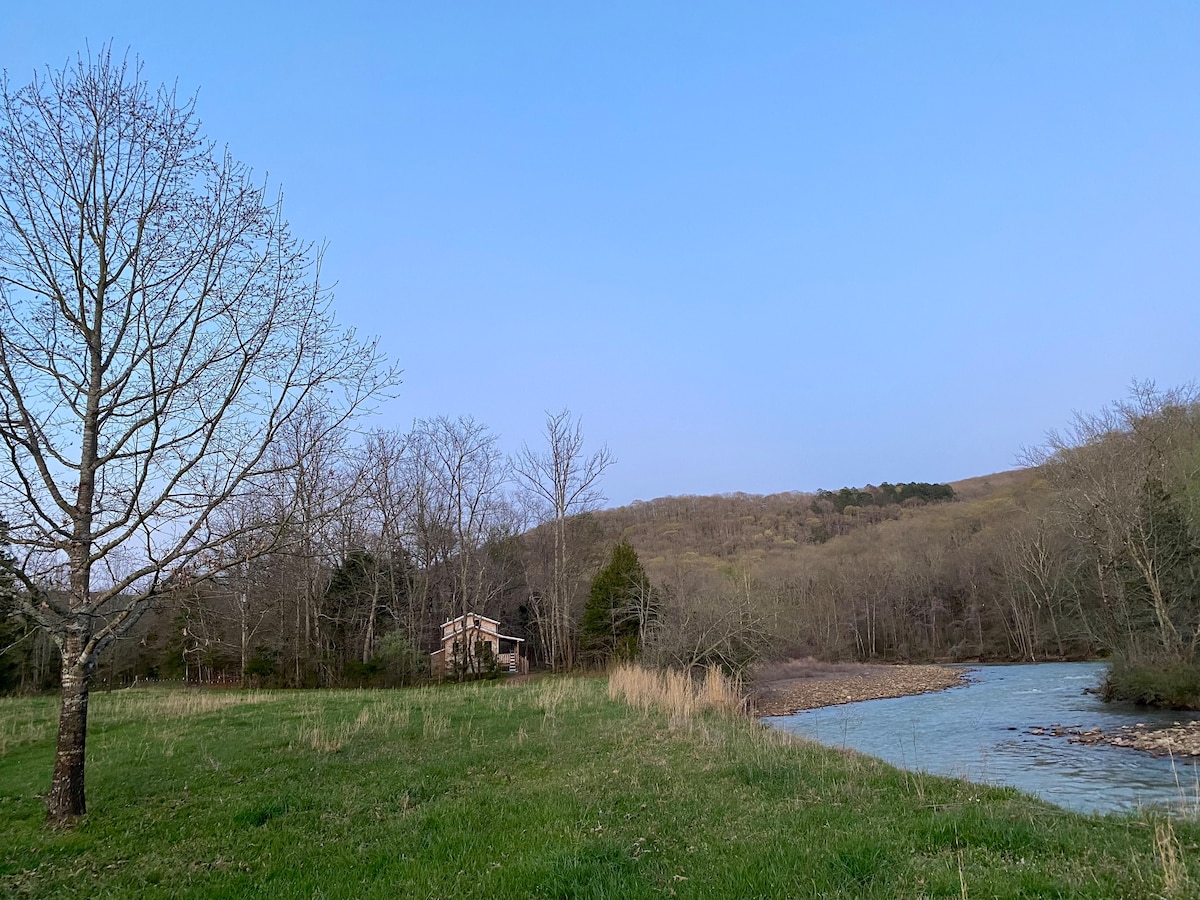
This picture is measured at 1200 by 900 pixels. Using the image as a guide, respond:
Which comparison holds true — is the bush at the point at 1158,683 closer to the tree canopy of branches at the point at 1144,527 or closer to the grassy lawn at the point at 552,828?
the tree canopy of branches at the point at 1144,527

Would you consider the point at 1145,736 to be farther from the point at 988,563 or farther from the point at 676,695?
the point at 988,563

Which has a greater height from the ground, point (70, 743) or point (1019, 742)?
point (70, 743)

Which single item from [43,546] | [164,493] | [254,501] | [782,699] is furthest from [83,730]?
[782,699]

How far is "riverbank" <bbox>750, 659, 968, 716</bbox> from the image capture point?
2662 centimetres

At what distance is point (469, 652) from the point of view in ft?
112

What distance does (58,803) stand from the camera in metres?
6.52

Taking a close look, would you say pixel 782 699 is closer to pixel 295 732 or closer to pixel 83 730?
pixel 295 732

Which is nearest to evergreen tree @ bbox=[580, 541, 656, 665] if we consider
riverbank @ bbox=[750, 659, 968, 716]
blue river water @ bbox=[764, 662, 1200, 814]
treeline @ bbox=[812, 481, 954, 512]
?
riverbank @ bbox=[750, 659, 968, 716]

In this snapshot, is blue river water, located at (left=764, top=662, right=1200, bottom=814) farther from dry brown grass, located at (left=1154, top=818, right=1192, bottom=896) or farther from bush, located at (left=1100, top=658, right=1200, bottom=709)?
dry brown grass, located at (left=1154, top=818, right=1192, bottom=896)

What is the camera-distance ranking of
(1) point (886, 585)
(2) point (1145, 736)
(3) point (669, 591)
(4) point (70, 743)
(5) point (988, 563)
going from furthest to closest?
(1) point (886, 585) → (5) point (988, 563) → (3) point (669, 591) → (2) point (1145, 736) → (4) point (70, 743)

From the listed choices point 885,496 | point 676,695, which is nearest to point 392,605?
point 676,695

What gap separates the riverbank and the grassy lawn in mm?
16662

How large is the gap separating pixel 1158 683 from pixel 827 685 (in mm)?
15721

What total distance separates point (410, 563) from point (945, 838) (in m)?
36.7
